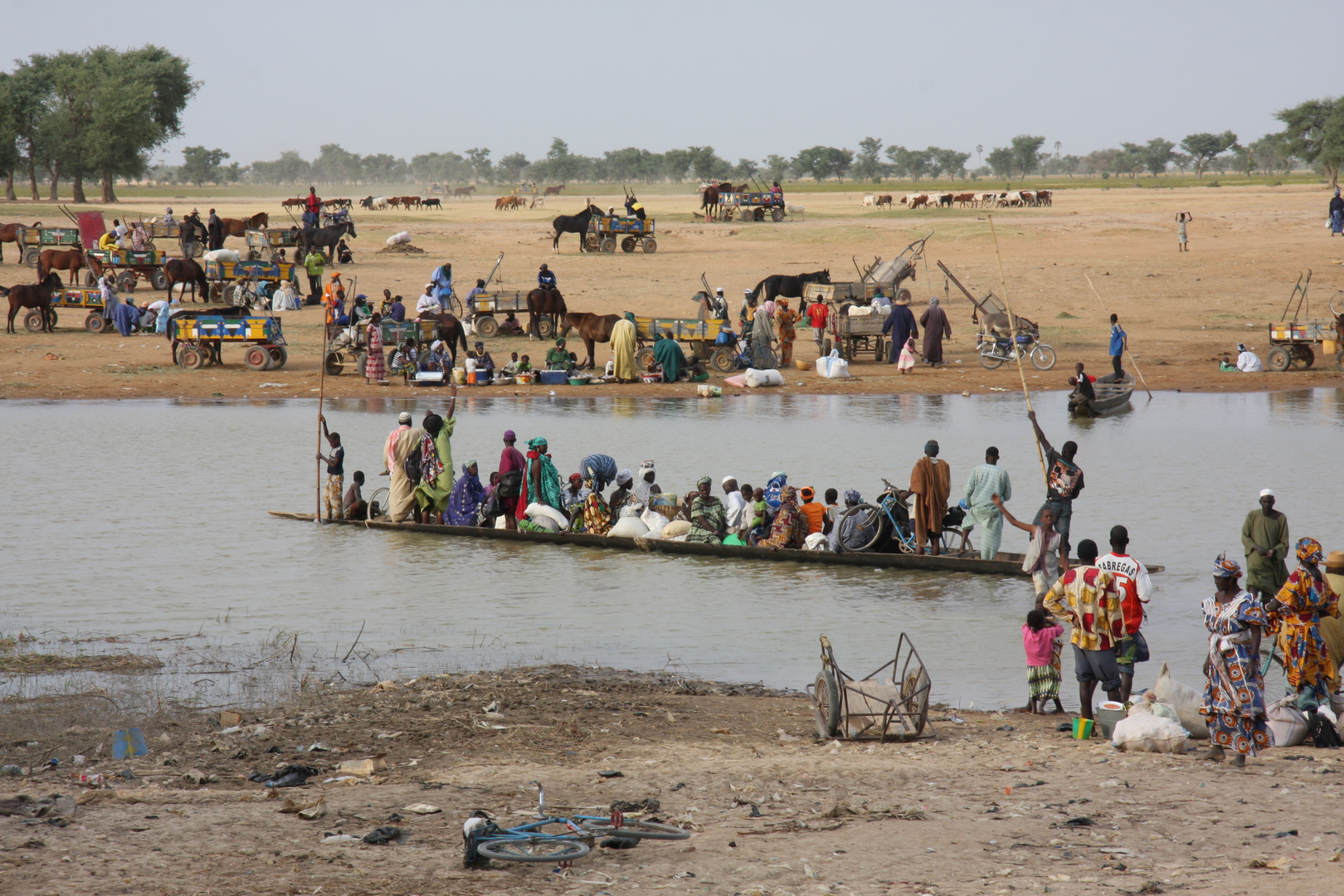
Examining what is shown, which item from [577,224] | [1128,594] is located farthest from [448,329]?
[1128,594]

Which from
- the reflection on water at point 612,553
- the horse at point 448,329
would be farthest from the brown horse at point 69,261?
the horse at point 448,329

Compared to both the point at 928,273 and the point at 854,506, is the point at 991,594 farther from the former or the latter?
the point at 928,273

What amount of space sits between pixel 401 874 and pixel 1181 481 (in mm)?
14233

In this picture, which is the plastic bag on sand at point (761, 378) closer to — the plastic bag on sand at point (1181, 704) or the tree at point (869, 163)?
the plastic bag on sand at point (1181, 704)

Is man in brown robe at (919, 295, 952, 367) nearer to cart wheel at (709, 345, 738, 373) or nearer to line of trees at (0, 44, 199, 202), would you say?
cart wheel at (709, 345, 738, 373)

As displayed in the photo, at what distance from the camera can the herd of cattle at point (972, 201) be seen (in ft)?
211

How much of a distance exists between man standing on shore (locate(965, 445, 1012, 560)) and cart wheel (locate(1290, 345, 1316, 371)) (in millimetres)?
17155

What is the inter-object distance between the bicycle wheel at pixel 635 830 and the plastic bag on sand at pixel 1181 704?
3.57 meters

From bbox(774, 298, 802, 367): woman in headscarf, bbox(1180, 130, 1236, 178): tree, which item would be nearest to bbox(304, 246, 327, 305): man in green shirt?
bbox(774, 298, 802, 367): woman in headscarf

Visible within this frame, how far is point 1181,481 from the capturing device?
17.3m

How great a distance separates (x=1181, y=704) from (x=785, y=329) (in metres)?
19.7

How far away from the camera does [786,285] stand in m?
30.4

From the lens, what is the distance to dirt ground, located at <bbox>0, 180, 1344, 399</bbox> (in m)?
26.0

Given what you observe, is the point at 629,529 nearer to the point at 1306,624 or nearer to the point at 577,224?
the point at 1306,624
